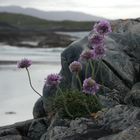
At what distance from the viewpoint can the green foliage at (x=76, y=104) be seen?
946cm

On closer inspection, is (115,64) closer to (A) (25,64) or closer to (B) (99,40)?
(B) (99,40)

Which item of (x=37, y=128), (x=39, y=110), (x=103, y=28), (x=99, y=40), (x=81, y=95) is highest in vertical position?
(x=103, y=28)

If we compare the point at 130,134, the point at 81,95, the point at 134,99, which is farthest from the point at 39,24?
A: the point at 130,134

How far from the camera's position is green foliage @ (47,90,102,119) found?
31.0ft

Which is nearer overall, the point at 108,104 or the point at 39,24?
the point at 108,104

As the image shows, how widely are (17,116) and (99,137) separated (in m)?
8.77

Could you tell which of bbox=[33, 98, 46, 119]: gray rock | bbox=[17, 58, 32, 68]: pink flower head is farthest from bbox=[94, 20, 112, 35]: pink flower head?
bbox=[33, 98, 46, 119]: gray rock

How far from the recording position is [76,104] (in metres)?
9.55

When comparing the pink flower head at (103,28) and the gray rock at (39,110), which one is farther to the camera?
the gray rock at (39,110)

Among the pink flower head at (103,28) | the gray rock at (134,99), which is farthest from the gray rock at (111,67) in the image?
the gray rock at (134,99)

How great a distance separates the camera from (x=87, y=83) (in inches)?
354

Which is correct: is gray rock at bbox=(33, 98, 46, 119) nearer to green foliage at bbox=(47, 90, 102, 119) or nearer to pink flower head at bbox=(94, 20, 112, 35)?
green foliage at bbox=(47, 90, 102, 119)

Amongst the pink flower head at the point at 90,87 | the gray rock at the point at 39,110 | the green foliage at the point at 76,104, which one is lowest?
the gray rock at the point at 39,110

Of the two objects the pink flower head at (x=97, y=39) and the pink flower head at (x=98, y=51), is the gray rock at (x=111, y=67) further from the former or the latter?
the pink flower head at (x=97, y=39)
